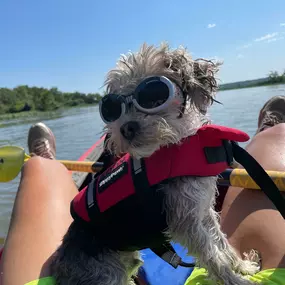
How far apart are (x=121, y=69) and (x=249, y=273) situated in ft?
5.58

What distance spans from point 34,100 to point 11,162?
273 feet

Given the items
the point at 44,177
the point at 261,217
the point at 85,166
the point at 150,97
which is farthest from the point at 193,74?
the point at 85,166

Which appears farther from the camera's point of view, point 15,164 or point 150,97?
point 15,164

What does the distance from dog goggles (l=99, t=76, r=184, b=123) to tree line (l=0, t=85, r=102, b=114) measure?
63.1 m

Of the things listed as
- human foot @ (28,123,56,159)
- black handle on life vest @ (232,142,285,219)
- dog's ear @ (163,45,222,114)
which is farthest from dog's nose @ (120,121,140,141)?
human foot @ (28,123,56,159)

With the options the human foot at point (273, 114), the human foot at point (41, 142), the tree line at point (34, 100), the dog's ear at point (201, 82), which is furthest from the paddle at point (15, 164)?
the tree line at point (34, 100)

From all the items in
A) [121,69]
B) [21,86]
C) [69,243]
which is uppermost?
[21,86]

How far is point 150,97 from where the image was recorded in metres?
1.90

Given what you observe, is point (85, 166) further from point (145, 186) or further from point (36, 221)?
point (145, 186)

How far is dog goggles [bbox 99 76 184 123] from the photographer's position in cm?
188

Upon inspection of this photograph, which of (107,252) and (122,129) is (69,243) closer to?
(107,252)

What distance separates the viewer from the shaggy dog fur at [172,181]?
6.41 feet

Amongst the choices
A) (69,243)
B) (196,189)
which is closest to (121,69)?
(196,189)

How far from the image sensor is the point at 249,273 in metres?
2.25
